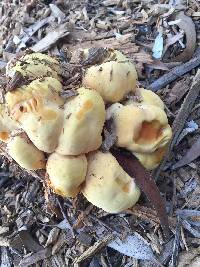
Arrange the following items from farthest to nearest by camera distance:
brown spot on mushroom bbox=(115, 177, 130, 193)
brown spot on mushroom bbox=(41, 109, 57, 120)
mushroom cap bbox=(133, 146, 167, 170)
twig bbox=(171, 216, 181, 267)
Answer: twig bbox=(171, 216, 181, 267) < mushroom cap bbox=(133, 146, 167, 170) < brown spot on mushroom bbox=(115, 177, 130, 193) < brown spot on mushroom bbox=(41, 109, 57, 120)

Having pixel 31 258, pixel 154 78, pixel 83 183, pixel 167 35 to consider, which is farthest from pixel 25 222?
pixel 167 35

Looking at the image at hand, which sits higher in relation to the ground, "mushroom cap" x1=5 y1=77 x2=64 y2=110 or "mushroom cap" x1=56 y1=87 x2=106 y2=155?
"mushroom cap" x1=5 y1=77 x2=64 y2=110

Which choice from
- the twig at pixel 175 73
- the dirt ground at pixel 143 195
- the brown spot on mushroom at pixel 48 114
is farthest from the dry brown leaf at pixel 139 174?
the twig at pixel 175 73

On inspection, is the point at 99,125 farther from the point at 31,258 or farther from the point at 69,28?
the point at 69,28

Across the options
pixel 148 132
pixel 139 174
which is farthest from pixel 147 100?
pixel 139 174

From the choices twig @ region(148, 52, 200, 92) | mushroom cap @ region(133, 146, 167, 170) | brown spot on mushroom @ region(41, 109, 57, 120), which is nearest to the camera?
brown spot on mushroom @ region(41, 109, 57, 120)

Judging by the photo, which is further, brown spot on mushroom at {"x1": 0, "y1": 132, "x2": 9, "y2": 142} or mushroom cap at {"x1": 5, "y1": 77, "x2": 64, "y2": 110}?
brown spot on mushroom at {"x1": 0, "y1": 132, "x2": 9, "y2": 142}

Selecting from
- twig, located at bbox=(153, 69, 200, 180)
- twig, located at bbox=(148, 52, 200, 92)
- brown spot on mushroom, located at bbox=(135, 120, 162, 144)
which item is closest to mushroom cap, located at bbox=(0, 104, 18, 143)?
brown spot on mushroom, located at bbox=(135, 120, 162, 144)

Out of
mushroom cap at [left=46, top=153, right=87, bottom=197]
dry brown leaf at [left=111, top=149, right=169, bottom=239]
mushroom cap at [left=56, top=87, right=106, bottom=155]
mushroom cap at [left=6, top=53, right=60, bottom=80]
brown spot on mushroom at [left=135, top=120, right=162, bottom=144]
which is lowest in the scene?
dry brown leaf at [left=111, top=149, right=169, bottom=239]

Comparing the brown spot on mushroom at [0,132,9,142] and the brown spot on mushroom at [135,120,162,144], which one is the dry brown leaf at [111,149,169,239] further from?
the brown spot on mushroom at [0,132,9,142]
